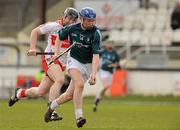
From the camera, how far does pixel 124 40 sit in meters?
39.1

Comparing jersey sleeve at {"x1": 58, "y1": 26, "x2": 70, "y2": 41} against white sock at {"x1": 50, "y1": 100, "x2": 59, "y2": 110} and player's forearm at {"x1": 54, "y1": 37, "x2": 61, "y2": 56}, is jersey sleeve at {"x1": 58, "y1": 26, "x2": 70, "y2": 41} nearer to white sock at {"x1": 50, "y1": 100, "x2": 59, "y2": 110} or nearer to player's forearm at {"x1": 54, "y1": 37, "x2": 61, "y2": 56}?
player's forearm at {"x1": 54, "y1": 37, "x2": 61, "y2": 56}

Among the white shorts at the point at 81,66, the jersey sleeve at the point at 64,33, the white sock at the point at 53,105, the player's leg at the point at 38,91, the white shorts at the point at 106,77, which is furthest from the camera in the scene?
the white shorts at the point at 106,77

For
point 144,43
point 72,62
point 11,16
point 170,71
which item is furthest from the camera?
point 11,16

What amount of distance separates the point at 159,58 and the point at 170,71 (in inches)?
59.8

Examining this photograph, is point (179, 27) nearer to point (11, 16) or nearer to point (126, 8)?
point (126, 8)

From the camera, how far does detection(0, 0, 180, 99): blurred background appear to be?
1390 inches

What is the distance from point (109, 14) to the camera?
3947 centimetres

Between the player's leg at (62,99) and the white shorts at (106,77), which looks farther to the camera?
the white shorts at (106,77)

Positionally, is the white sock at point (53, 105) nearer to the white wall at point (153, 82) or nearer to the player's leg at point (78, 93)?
the player's leg at point (78, 93)

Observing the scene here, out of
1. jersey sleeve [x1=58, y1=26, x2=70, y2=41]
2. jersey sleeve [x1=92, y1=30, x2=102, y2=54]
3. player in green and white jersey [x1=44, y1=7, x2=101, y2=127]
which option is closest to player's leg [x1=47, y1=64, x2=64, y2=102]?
player in green and white jersey [x1=44, y1=7, x2=101, y2=127]

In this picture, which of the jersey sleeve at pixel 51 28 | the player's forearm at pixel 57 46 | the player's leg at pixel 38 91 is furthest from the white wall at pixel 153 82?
the player's forearm at pixel 57 46

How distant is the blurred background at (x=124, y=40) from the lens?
116ft

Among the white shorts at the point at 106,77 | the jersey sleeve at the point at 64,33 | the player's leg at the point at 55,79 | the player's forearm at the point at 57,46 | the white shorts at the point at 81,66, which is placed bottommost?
the white shorts at the point at 106,77

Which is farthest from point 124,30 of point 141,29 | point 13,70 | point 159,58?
point 13,70
